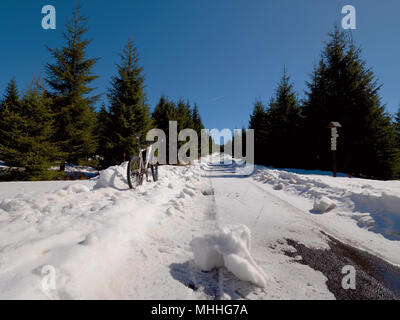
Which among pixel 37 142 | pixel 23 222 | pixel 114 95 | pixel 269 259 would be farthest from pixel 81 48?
pixel 269 259

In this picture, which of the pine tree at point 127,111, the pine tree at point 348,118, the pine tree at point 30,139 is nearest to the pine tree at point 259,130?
the pine tree at point 348,118

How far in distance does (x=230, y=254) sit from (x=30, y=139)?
1131cm

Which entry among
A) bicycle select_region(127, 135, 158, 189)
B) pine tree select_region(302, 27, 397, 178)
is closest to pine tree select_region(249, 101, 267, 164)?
pine tree select_region(302, 27, 397, 178)

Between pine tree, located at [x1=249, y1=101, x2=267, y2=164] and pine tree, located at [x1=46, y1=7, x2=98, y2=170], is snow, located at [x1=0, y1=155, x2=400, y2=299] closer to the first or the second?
pine tree, located at [x1=46, y1=7, x2=98, y2=170]

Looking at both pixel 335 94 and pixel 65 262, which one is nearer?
pixel 65 262

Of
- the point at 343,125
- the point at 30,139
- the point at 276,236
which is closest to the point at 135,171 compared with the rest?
the point at 276,236

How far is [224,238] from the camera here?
1.53 meters

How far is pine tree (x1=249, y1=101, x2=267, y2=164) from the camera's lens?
22.1 m

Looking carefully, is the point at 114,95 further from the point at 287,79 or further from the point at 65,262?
the point at 287,79

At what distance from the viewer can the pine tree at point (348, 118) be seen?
11305 mm

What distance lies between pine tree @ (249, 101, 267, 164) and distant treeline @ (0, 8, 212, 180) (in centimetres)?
1546

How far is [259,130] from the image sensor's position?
23391 millimetres

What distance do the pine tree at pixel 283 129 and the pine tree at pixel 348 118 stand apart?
5.19ft

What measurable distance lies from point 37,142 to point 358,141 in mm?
20366
